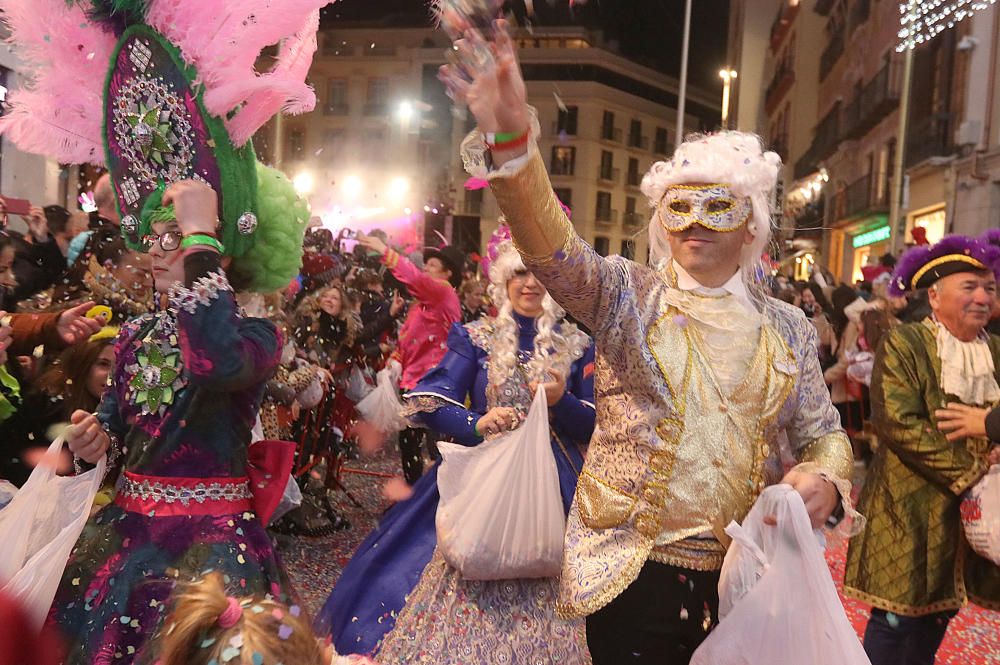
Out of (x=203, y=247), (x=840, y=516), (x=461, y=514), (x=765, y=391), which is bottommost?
(x=461, y=514)

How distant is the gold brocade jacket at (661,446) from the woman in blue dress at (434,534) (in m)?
1.19

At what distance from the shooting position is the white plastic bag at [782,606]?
6.58ft

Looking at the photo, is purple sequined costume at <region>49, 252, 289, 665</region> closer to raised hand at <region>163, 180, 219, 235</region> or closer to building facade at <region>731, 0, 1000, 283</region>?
raised hand at <region>163, 180, 219, 235</region>

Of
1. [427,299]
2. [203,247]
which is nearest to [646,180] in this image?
[203,247]

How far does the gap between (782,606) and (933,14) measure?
18.6 m

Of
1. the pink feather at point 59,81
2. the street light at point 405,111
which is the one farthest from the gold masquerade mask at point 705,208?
the street light at point 405,111

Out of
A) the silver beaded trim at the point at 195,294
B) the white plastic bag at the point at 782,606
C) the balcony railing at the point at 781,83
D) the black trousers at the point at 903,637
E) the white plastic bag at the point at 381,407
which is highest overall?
the balcony railing at the point at 781,83

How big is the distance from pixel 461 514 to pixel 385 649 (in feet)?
2.56

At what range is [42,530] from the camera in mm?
2342

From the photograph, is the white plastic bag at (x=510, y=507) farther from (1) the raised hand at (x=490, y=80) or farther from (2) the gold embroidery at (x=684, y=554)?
(1) the raised hand at (x=490, y=80)

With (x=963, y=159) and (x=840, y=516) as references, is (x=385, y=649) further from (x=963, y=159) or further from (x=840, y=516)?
(x=963, y=159)

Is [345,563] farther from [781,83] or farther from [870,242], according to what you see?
[781,83]

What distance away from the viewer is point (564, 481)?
3.58m

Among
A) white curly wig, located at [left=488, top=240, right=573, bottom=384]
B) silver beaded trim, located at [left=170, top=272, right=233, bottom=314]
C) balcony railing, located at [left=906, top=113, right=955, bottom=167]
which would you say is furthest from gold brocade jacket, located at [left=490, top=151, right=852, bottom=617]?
balcony railing, located at [left=906, top=113, right=955, bottom=167]
